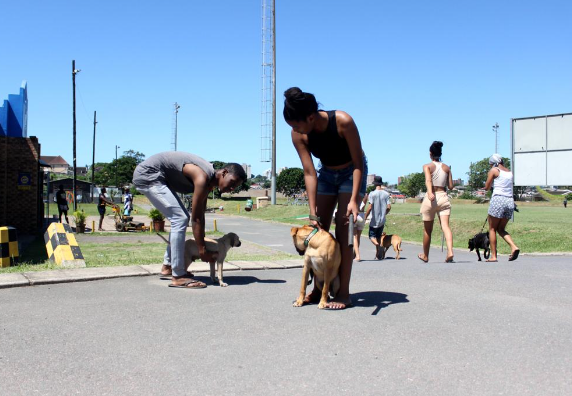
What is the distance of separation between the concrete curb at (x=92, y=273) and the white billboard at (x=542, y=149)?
12.2 meters

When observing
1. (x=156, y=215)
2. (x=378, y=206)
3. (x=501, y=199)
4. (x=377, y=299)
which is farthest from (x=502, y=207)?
(x=156, y=215)

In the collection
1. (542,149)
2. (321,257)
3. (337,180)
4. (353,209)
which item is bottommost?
(321,257)

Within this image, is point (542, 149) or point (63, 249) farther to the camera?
point (542, 149)

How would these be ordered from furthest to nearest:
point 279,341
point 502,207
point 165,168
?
point 502,207 → point 165,168 → point 279,341

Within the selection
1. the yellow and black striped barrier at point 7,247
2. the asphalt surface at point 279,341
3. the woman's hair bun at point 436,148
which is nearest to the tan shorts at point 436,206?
the woman's hair bun at point 436,148

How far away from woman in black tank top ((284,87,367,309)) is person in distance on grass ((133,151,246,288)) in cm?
118

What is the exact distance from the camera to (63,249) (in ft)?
23.5

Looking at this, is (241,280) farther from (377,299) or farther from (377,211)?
(377,211)

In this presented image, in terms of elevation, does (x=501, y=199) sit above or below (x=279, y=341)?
above

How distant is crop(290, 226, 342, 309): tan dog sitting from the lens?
4367mm

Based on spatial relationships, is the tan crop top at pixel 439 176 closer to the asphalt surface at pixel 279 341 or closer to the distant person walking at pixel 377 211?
the distant person walking at pixel 377 211

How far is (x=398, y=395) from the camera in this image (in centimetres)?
262

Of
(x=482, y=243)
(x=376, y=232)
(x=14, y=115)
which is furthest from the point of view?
(x=14, y=115)

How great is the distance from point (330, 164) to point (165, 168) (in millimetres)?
2043
